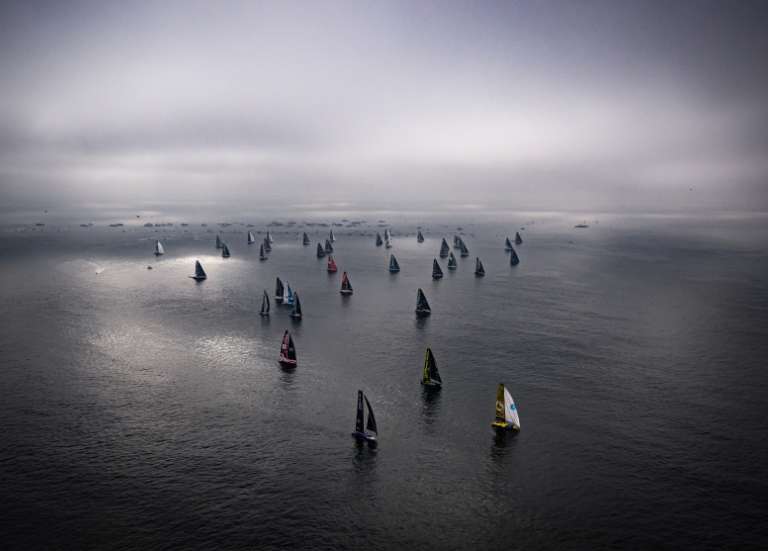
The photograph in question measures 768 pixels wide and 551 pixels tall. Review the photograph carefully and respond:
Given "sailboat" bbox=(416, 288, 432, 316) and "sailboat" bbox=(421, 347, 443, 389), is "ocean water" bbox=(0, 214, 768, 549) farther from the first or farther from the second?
"sailboat" bbox=(416, 288, 432, 316)

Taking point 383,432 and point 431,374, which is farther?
point 431,374

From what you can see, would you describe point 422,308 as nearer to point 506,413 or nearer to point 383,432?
point 506,413

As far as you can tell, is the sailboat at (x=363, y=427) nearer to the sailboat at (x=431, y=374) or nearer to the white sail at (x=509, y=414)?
the white sail at (x=509, y=414)

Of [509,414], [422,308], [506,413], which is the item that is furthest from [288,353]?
[422,308]

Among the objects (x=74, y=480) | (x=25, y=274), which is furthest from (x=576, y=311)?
(x=25, y=274)

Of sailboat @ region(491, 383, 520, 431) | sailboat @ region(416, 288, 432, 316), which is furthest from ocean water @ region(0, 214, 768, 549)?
sailboat @ region(416, 288, 432, 316)
